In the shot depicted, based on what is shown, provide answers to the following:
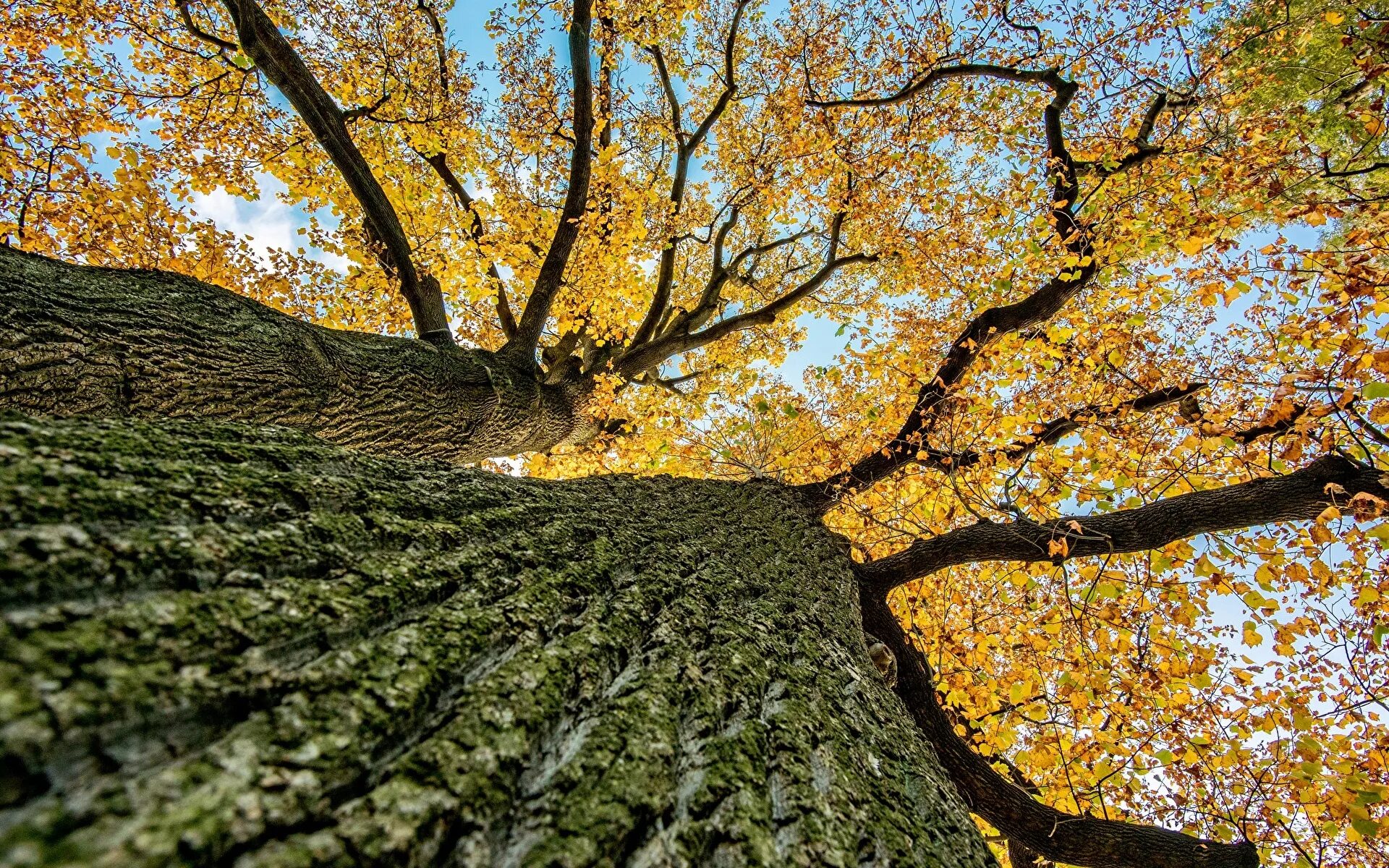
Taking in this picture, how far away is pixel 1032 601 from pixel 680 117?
28.0 ft

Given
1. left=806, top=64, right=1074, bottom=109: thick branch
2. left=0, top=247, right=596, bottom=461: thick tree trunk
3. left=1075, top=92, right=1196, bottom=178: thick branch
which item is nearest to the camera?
left=0, top=247, right=596, bottom=461: thick tree trunk

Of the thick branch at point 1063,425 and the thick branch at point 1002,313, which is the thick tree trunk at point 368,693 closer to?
the thick branch at point 1002,313

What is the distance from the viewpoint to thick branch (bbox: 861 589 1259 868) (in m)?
3.74

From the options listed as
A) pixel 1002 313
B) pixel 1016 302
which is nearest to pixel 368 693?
pixel 1002 313

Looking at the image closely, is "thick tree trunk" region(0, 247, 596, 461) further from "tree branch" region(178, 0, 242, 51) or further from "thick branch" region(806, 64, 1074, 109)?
"thick branch" region(806, 64, 1074, 109)

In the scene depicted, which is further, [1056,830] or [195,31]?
[195,31]

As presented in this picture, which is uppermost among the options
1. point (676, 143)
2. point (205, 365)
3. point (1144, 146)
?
point (1144, 146)

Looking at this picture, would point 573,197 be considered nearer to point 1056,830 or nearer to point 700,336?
point 700,336

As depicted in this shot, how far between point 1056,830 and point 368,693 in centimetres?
502

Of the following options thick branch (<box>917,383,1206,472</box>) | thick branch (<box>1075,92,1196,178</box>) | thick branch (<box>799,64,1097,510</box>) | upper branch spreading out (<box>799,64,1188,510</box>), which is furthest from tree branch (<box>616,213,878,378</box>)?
Result: thick branch (<box>917,383,1206,472</box>)

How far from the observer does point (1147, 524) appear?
4395 millimetres

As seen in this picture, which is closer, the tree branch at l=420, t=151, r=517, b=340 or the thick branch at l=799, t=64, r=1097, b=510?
the thick branch at l=799, t=64, r=1097, b=510

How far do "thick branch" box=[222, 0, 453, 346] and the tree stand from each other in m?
0.04

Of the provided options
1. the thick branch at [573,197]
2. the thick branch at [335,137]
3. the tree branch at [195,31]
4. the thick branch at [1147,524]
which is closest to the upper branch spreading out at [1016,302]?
the thick branch at [1147,524]
